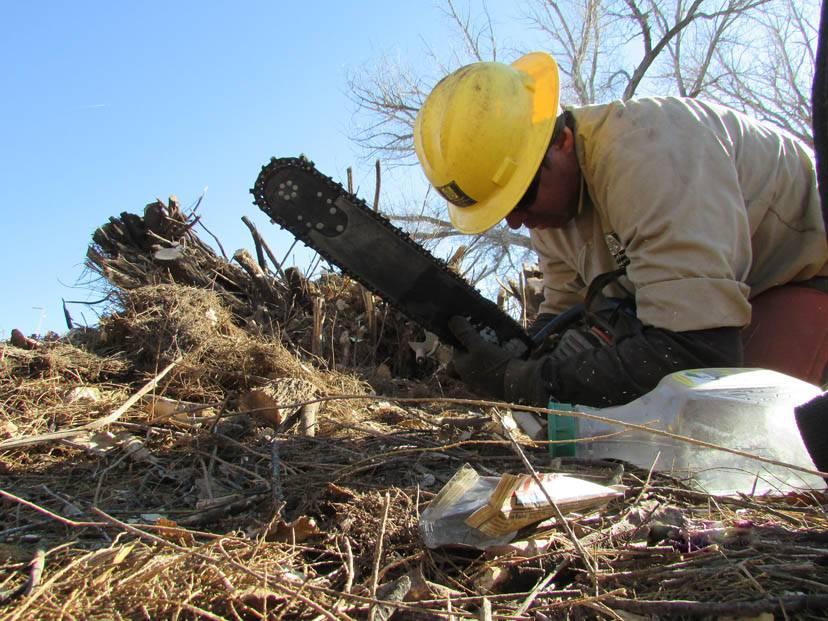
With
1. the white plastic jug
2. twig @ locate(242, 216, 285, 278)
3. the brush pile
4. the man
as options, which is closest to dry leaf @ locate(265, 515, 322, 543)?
the brush pile

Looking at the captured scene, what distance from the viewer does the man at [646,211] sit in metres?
2.38

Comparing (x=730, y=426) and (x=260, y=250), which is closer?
(x=730, y=426)

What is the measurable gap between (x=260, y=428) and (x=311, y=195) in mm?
1228

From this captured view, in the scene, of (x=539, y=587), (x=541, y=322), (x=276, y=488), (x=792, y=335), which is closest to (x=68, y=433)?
(x=276, y=488)

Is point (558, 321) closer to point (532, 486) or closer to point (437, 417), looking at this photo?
point (437, 417)

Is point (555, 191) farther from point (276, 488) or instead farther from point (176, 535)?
point (176, 535)

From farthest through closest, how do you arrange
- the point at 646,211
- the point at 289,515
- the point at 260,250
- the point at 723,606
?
the point at 260,250 < the point at 646,211 < the point at 289,515 < the point at 723,606

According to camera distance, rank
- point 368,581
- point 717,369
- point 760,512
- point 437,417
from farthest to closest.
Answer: point 437,417
point 717,369
point 760,512
point 368,581

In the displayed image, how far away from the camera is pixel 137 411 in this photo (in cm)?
286

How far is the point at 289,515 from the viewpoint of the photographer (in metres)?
1.72

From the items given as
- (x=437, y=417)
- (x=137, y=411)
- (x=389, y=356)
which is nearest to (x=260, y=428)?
(x=137, y=411)

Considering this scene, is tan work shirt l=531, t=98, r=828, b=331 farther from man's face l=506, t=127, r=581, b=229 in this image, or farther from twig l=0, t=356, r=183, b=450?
twig l=0, t=356, r=183, b=450

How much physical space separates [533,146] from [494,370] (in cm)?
113

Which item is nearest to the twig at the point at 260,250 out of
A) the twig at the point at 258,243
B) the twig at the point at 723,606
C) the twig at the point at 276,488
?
the twig at the point at 258,243
